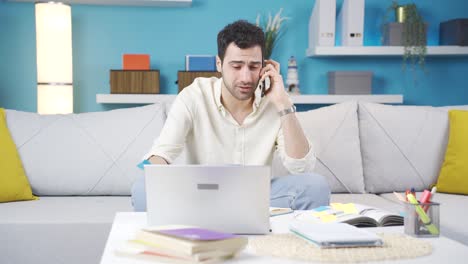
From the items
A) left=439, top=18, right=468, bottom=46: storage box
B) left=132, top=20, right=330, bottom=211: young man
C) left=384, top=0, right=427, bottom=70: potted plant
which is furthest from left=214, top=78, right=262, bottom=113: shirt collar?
left=439, top=18, right=468, bottom=46: storage box

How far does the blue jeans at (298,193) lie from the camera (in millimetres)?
1978

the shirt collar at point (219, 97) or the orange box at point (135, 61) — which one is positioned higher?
the orange box at point (135, 61)

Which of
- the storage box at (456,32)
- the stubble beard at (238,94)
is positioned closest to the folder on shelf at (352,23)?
the storage box at (456,32)

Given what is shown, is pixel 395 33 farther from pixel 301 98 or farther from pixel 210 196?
pixel 210 196

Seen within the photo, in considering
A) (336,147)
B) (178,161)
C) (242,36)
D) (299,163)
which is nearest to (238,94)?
(242,36)

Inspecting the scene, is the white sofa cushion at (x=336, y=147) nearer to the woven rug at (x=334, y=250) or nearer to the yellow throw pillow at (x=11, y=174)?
the yellow throw pillow at (x=11, y=174)

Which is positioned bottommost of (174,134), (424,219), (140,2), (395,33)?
(424,219)

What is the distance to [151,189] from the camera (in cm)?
128

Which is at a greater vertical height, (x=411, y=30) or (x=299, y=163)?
(x=411, y=30)

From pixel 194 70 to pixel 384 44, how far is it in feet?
3.86

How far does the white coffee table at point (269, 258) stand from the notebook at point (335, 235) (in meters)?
0.09

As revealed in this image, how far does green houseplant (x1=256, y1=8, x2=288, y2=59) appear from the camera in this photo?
341 centimetres

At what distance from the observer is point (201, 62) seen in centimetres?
333

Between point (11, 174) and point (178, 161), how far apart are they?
2.35 feet
